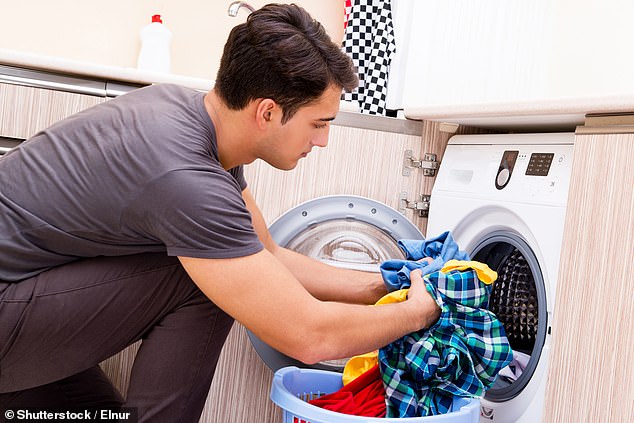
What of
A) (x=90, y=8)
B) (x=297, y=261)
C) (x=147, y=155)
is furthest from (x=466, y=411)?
(x=90, y=8)

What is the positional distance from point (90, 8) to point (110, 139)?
157cm

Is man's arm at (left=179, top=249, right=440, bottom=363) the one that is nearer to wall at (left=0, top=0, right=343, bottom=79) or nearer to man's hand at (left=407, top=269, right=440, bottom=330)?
man's hand at (left=407, top=269, right=440, bottom=330)

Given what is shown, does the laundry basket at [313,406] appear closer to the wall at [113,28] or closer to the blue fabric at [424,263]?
the blue fabric at [424,263]

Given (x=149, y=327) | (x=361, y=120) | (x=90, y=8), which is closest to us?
(x=149, y=327)

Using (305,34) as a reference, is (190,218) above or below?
below

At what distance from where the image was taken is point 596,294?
133 centimetres

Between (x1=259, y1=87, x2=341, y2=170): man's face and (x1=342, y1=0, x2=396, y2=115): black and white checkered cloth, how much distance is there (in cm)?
102

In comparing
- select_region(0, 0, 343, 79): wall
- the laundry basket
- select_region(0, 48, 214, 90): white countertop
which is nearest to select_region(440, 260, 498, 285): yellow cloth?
the laundry basket

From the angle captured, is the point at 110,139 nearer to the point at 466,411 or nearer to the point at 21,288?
→ the point at 21,288

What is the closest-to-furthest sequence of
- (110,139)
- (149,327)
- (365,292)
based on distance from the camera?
(110,139) < (149,327) < (365,292)

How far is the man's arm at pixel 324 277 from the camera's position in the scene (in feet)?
5.44

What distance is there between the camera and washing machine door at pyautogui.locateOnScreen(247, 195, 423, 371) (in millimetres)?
1860

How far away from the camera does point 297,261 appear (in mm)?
1694

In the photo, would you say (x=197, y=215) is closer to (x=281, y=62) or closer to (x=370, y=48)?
(x=281, y=62)
